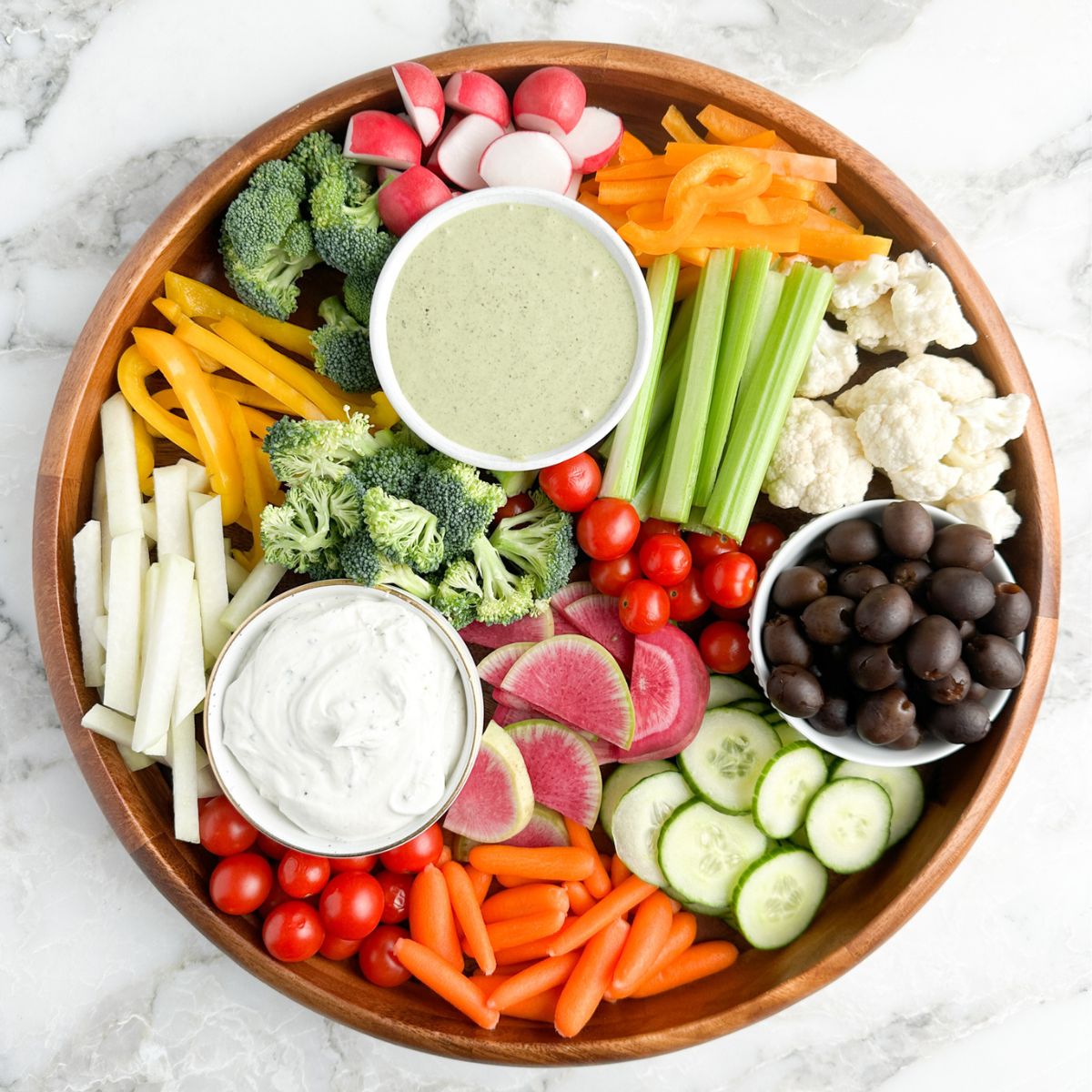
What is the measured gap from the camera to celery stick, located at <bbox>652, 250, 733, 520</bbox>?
2309 mm

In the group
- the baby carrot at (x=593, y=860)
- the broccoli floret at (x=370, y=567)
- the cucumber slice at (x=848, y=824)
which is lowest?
the baby carrot at (x=593, y=860)

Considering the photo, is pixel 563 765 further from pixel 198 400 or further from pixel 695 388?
pixel 198 400

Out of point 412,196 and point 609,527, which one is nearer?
point 412,196

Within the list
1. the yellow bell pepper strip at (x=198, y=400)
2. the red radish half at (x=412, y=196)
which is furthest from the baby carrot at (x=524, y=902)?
the red radish half at (x=412, y=196)

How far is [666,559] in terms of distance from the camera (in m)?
2.32

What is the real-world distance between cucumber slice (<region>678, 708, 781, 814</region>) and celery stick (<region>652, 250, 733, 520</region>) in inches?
21.1

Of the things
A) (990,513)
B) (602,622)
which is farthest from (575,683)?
(990,513)

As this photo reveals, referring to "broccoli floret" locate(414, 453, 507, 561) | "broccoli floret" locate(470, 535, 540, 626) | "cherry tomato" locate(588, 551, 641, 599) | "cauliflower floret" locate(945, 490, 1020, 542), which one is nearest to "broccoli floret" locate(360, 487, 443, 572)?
"broccoli floret" locate(414, 453, 507, 561)

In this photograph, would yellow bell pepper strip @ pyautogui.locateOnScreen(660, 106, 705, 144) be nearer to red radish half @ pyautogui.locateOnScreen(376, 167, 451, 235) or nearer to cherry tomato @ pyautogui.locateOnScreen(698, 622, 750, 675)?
red radish half @ pyautogui.locateOnScreen(376, 167, 451, 235)

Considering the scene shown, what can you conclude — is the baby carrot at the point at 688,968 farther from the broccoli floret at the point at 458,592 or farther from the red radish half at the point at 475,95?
the red radish half at the point at 475,95

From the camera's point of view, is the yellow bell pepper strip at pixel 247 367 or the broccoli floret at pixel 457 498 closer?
the broccoli floret at pixel 457 498

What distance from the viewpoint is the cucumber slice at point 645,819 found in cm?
237

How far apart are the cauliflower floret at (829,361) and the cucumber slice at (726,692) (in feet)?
2.53

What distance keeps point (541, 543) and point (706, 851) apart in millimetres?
865
